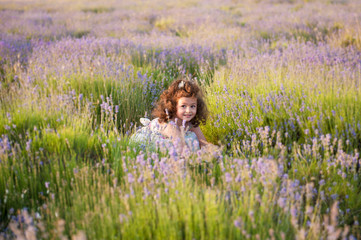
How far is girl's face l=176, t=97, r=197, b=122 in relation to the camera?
12.0 ft

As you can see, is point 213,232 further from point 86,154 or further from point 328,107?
point 328,107

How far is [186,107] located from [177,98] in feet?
0.55

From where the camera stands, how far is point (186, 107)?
11.9ft

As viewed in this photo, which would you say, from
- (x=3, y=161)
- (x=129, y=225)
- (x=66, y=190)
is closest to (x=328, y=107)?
(x=129, y=225)

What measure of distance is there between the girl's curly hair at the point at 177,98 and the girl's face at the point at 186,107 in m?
0.05

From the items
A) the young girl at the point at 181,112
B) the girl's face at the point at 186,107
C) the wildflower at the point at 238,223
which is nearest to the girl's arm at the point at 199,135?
the young girl at the point at 181,112

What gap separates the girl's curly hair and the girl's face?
48mm

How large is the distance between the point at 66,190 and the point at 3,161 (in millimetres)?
497

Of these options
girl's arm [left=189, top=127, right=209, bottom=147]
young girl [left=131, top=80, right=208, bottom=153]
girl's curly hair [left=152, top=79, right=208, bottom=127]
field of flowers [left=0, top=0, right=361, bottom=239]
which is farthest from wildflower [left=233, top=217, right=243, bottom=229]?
girl's curly hair [left=152, top=79, right=208, bottom=127]

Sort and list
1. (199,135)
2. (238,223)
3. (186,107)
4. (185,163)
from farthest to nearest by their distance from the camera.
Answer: (199,135) < (186,107) < (185,163) < (238,223)

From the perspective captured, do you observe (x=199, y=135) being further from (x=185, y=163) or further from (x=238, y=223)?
(x=238, y=223)

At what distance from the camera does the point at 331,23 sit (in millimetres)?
9695

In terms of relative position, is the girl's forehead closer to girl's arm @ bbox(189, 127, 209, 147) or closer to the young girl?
the young girl

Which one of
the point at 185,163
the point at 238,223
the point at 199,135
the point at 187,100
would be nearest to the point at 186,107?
the point at 187,100
